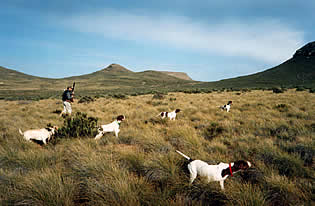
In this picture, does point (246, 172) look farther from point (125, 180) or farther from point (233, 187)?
point (125, 180)

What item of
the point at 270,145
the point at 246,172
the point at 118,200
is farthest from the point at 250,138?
the point at 118,200

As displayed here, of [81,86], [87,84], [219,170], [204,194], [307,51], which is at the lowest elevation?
[204,194]

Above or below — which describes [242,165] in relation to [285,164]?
above

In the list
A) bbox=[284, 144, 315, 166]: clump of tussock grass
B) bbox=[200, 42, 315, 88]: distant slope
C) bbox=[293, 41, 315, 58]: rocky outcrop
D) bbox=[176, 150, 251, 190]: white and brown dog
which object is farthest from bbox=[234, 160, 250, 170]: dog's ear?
bbox=[293, 41, 315, 58]: rocky outcrop

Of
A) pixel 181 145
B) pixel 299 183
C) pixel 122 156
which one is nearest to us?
pixel 299 183

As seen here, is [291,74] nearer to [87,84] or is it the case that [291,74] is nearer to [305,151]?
[305,151]

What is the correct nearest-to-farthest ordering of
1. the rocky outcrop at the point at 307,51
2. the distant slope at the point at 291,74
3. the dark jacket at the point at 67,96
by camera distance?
the dark jacket at the point at 67,96 → the distant slope at the point at 291,74 → the rocky outcrop at the point at 307,51

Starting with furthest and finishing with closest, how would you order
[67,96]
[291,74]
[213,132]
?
[291,74]
[67,96]
[213,132]

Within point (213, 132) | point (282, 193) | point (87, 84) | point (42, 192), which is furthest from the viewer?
point (87, 84)

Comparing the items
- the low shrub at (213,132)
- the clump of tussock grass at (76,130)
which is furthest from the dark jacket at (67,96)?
the low shrub at (213,132)

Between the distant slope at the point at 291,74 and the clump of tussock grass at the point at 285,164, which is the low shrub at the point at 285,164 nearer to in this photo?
Result: the clump of tussock grass at the point at 285,164

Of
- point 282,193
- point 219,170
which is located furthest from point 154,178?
point 282,193

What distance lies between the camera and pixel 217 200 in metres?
2.38

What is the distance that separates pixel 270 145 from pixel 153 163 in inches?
117
